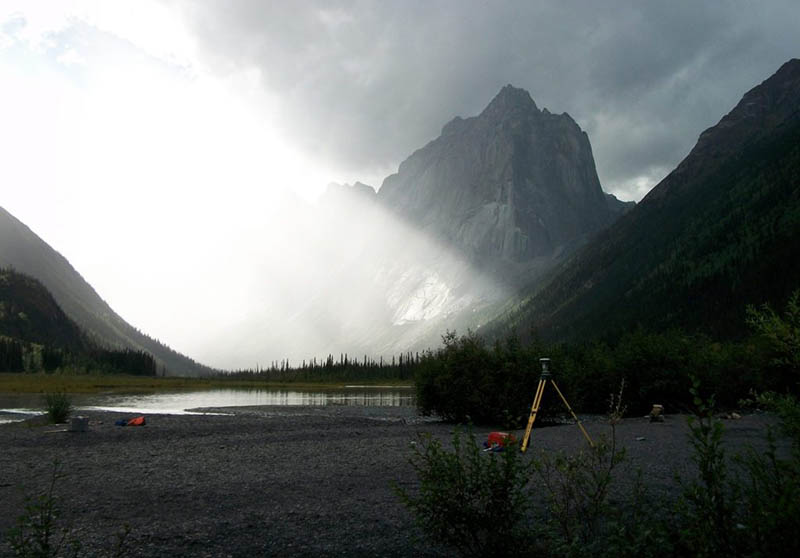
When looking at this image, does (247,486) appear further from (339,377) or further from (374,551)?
(339,377)

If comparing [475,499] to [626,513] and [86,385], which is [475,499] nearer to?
[626,513]

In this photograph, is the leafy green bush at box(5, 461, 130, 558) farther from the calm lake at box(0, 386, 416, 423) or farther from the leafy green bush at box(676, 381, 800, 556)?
the calm lake at box(0, 386, 416, 423)

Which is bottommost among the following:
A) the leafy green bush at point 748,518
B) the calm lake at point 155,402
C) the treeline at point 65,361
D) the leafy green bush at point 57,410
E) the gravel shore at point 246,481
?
the calm lake at point 155,402

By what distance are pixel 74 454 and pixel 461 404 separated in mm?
18201

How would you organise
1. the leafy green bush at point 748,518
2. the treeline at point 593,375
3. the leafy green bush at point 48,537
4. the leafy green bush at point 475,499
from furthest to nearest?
the treeline at point 593,375 < the leafy green bush at point 475,499 < the leafy green bush at point 48,537 < the leafy green bush at point 748,518

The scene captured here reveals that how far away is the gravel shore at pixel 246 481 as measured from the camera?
8.78 metres

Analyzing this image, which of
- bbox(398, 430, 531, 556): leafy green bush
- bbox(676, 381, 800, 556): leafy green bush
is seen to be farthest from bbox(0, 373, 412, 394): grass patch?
bbox(676, 381, 800, 556): leafy green bush

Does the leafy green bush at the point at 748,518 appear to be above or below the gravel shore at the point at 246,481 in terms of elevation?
above

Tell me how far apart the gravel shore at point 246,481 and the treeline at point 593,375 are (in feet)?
11.3

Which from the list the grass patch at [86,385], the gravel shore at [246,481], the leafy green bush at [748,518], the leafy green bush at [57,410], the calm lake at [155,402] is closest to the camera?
the leafy green bush at [748,518]

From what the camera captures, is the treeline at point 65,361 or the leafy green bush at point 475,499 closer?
the leafy green bush at point 475,499

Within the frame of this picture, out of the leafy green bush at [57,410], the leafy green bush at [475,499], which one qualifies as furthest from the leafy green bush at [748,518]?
the leafy green bush at [57,410]

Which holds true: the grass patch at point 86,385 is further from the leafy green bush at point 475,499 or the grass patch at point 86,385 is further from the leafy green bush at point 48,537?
the leafy green bush at point 475,499

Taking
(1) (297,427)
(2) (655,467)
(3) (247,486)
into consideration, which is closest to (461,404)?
(1) (297,427)
